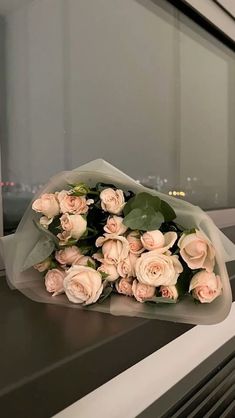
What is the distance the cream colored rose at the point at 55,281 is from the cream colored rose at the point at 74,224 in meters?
0.06

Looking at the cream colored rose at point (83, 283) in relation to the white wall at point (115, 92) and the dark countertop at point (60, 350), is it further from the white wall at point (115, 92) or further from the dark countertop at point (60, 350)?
the white wall at point (115, 92)

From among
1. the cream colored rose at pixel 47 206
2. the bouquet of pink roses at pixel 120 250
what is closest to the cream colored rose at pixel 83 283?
the bouquet of pink roses at pixel 120 250

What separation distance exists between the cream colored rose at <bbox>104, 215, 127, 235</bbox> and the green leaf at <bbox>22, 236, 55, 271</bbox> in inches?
3.5

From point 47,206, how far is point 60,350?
255 mm

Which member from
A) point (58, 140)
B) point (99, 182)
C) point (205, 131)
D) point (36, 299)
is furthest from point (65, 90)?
point (205, 131)

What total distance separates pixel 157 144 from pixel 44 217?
0.85 meters

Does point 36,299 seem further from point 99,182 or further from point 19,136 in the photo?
point 19,136

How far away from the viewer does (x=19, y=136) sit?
2.89 ft

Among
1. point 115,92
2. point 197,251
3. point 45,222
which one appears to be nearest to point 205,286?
point 197,251

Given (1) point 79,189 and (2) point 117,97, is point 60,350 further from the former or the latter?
(2) point 117,97

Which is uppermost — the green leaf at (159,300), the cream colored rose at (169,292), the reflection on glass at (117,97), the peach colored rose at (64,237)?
the reflection on glass at (117,97)

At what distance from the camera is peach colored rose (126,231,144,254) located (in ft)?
2.06

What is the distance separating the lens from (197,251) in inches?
23.7

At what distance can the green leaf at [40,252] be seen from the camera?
25.5 inches
